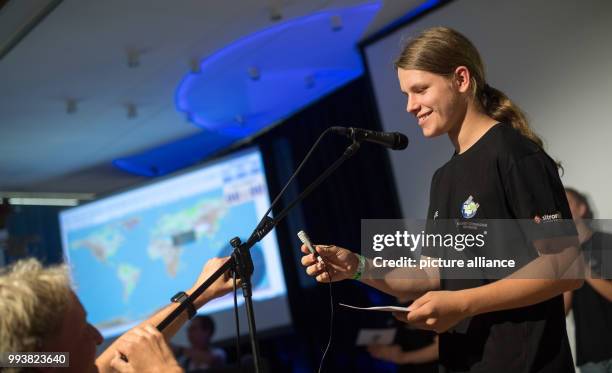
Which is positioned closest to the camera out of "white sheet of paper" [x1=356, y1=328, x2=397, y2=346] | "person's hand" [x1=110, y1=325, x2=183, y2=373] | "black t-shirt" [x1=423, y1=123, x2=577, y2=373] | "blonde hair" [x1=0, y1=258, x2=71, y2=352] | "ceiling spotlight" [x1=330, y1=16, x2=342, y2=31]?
"blonde hair" [x1=0, y1=258, x2=71, y2=352]

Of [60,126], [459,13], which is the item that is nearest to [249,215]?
[60,126]

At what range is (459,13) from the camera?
4312mm

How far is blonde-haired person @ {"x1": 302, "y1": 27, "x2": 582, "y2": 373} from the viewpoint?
149 centimetres

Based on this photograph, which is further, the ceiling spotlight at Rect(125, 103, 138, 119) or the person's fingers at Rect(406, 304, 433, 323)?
the ceiling spotlight at Rect(125, 103, 138, 119)

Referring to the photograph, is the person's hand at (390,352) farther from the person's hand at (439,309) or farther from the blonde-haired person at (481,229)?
the person's hand at (439,309)

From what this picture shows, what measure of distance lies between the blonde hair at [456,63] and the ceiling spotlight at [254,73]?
3522 mm

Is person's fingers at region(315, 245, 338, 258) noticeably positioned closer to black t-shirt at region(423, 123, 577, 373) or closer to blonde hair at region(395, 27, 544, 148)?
black t-shirt at region(423, 123, 577, 373)

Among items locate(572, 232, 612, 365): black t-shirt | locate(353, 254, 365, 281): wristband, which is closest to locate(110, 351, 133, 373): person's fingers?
locate(353, 254, 365, 281): wristband

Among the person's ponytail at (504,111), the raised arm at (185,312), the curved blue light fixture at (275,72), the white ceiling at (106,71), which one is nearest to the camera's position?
the raised arm at (185,312)

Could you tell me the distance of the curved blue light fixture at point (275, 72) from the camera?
4.72m

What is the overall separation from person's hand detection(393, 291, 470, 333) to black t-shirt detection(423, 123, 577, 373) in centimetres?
13

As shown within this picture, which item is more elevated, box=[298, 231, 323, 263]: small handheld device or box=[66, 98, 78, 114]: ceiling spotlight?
box=[66, 98, 78, 114]: ceiling spotlight

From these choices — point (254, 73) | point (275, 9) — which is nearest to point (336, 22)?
point (275, 9)

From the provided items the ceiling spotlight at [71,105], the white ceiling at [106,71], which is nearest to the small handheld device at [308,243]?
the white ceiling at [106,71]
